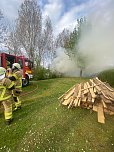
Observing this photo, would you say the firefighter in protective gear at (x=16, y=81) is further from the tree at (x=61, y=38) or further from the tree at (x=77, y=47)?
the tree at (x=61, y=38)

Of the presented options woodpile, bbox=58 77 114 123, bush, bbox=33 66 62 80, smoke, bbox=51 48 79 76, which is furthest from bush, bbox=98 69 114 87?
woodpile, bbox=58 77 114 123

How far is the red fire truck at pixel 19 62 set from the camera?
10.8m

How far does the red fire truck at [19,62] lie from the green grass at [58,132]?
604 cm

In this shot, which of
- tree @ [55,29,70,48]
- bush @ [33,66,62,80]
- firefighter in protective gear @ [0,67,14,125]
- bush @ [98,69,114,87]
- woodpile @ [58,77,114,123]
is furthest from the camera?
tree @ [55,29,70,48]

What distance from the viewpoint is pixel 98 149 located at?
3820 millimetres

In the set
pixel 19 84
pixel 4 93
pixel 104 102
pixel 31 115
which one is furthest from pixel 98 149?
pixel 19 84

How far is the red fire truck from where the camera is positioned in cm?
1078

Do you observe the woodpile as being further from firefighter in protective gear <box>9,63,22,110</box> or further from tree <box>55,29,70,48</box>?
tree <box>55,29,70,48</box>

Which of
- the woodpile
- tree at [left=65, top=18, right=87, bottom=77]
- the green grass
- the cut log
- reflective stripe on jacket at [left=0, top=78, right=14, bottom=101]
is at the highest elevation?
tree at [left=65, top=18, right=87, bottom=77]

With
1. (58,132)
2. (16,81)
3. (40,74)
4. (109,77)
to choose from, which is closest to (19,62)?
(16,81)

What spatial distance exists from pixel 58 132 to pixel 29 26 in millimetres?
19924

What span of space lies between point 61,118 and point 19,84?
2.36 meters

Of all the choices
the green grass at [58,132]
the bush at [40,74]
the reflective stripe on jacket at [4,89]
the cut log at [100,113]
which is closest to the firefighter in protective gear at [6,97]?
the reflective stripe on jacket at [4,89]

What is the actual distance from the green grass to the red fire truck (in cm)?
604
